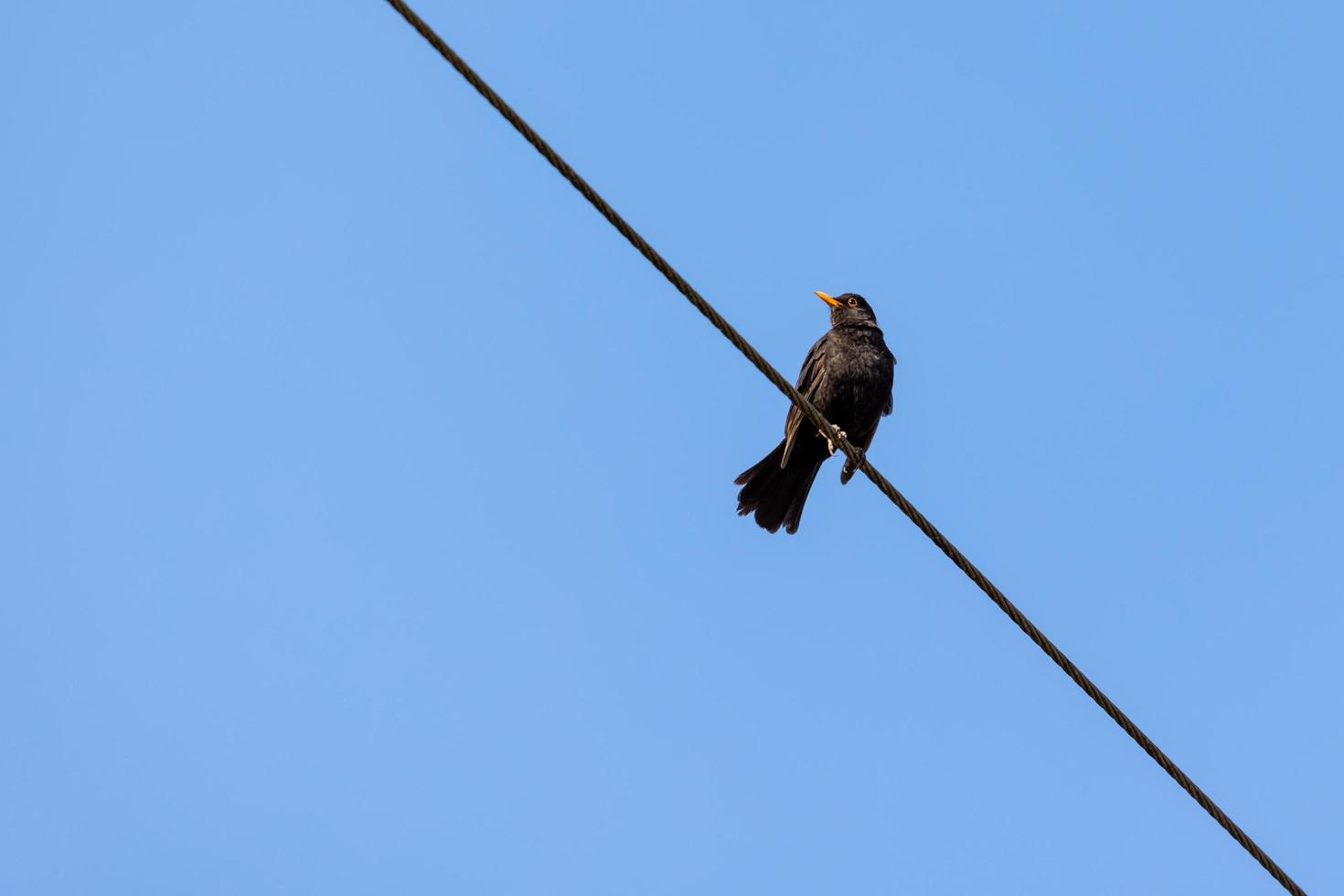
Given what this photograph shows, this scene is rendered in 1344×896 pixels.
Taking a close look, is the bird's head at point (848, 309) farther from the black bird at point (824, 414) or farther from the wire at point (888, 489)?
the wire at point (888, 489)

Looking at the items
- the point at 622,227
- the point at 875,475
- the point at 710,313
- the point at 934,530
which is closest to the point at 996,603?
the point at 934,530

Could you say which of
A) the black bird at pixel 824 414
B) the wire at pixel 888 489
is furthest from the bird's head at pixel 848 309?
the wire at pixel 888 489

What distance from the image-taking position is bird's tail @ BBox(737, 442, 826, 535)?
31.1 feet

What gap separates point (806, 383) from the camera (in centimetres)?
969

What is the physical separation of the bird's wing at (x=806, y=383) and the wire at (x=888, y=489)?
11.9 feet

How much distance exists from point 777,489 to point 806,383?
707 millimetres

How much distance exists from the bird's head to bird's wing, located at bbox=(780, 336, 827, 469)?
0.26 meters

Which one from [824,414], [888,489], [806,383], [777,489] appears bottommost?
[888,489]

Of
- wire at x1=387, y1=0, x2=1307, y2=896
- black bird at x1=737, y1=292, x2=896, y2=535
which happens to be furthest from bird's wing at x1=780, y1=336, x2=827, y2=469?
wire at x1=387, y1=0, x2=1307, y2=896

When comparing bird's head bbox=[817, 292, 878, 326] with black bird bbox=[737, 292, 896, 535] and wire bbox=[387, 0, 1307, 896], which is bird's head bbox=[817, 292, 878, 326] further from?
wire bbox=[387, 0, 1307, 896]

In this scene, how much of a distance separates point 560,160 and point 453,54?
410 millimetres

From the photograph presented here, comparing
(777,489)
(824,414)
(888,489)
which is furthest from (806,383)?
(888,489)

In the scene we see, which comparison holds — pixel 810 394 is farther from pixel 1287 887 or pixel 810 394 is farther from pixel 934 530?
pixel 1287 887

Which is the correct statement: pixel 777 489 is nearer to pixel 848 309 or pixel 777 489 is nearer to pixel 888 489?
pixel 848 309
